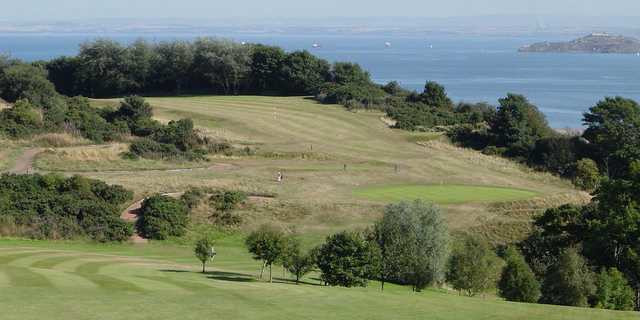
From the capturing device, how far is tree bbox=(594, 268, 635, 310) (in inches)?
1348

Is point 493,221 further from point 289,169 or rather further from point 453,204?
point 289,169

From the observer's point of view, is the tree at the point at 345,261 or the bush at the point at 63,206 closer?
the tree at the point at 345,261

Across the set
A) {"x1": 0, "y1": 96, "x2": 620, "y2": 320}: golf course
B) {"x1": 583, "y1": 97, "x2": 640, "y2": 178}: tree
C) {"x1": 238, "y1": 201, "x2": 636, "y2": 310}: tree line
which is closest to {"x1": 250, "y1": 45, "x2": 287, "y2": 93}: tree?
{"x1": 0, "y1": 96, "x2": 620, "y2": 320}: golf course

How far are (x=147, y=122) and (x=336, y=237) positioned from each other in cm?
4160

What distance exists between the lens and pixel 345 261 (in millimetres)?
33219

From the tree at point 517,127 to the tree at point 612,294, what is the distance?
4061 cm

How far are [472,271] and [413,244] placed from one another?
337cm

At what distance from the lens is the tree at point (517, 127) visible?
76312mm

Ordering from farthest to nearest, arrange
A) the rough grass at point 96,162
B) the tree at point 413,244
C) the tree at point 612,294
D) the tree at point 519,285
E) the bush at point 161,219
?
the rough grass at point 96,162, the bush at point 161,219, the tree at point 413,244, the tree at point 519,285, the tree at point 612,294

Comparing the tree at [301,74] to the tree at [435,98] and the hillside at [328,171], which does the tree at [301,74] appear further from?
the hillside at [328,171]

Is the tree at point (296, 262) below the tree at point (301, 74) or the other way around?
below

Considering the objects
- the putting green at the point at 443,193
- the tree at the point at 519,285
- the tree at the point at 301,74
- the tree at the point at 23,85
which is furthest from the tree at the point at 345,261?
the tree at the point at 301,74

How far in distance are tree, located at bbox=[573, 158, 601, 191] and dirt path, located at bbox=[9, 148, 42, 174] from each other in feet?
125

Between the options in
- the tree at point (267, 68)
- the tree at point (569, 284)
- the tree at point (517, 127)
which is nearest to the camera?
the tree at point (569, 284)
